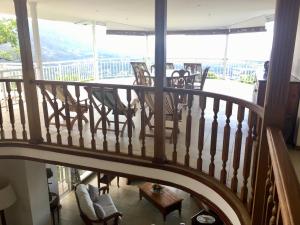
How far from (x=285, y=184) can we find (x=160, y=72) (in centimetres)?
205

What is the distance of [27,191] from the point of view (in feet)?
14.9

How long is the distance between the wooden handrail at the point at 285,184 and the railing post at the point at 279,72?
0.86 ft

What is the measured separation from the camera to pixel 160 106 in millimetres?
2945

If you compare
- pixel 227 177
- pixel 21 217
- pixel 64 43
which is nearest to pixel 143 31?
pixel 64 43

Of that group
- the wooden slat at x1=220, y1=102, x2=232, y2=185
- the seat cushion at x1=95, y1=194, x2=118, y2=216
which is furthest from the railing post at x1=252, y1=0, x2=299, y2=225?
the seat cushion at x1=95, y1=194, x2=118, y2=216

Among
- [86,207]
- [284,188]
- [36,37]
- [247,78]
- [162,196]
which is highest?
[36,37]

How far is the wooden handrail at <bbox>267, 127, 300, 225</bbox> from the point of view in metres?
0.78

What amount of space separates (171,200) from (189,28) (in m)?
7.75

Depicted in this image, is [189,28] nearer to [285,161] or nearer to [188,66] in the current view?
[188,66]

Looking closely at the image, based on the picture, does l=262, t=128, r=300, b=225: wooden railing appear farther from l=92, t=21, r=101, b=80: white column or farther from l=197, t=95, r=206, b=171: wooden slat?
l=92, t=21, r=101, b=80: white column

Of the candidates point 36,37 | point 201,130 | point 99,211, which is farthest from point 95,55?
point 201,130

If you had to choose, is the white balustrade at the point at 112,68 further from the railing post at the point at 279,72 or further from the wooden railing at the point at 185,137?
the railing post at the point at 279,72

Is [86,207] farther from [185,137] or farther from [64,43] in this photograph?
[64,43]

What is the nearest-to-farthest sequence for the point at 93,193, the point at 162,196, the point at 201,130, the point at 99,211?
the point at 201,130 < the point at 99,211 < the point at 93,193 < the point at 162,196
